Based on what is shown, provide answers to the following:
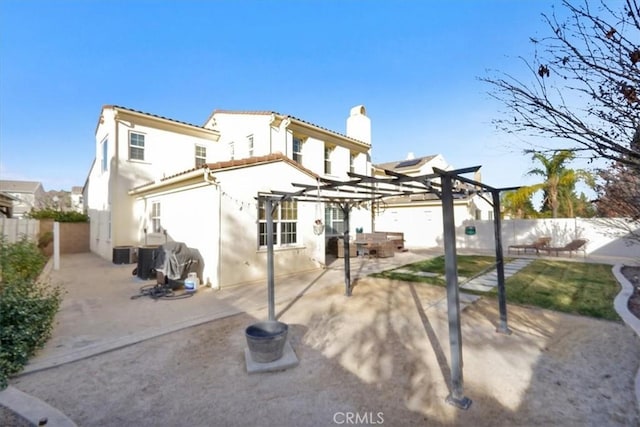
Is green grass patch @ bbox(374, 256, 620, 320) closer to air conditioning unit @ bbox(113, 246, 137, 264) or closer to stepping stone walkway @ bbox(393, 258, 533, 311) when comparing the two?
stepping stone walkway @ bbox(393, 258, 533, 311)

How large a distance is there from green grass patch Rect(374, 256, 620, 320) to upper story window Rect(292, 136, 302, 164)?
6.96m

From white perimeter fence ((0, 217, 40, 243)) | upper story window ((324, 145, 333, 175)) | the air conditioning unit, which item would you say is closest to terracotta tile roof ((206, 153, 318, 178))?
upper story window ((324, 145, 333, 175))

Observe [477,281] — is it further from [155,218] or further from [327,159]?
[155,218]

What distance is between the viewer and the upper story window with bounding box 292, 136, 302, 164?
13.9 m

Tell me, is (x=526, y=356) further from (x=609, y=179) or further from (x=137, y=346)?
(x=137, y=346)

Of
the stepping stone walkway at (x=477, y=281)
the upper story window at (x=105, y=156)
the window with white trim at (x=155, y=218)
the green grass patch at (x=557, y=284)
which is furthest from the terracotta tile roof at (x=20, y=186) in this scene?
the green grass patch at (x=557, y=284)

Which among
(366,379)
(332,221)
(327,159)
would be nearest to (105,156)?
(327,159)

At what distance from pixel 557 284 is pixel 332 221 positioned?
9349mm

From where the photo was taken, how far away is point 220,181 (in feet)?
26.6

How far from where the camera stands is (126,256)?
12703mm

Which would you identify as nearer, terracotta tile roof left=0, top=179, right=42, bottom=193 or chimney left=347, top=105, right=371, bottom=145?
chimney left=347, top=105, right=371, bottom=145

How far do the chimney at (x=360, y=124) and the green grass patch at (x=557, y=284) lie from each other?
8.71m

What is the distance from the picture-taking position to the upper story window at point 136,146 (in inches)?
542

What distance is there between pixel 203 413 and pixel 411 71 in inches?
435
